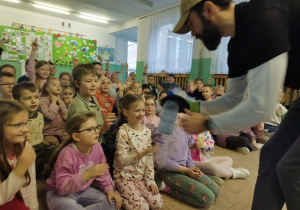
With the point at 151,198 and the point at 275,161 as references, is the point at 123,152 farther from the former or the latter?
the point at 275,161

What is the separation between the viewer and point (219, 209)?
1.46 m

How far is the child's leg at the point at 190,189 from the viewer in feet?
4.73

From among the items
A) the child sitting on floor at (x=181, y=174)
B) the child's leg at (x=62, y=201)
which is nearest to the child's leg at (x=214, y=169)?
the child sitting on floor at (x=181, y=174)

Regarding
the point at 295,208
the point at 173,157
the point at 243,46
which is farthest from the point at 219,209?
the point at 243,46

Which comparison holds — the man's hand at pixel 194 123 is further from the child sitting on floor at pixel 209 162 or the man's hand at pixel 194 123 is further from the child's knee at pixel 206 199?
the child sitting on floor at pixel 209 162

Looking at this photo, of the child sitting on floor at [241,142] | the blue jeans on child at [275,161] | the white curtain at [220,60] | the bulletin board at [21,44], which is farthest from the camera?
the bulletin board at [21,44]

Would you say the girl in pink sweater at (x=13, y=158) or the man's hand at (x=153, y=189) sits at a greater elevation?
the girl in pink sweater at (x=13, y=158)

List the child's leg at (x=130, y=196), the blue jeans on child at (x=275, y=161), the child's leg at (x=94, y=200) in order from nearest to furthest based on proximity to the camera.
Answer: the blue jeans on child at (x=275, y=161), the child's leg at (x=94, y=200), the child's leg at (x=130, y=196)

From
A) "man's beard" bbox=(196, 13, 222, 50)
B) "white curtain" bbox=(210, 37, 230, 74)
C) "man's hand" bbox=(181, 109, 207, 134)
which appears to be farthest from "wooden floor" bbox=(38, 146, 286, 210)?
"white curtain" bbox=(210, 37, 230, 74)

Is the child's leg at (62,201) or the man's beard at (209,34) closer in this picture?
the man's beard at (209,34)

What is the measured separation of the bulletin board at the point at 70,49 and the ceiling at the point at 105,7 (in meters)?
0.71

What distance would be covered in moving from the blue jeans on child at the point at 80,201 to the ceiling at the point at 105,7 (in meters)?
4.76

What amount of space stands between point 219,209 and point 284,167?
2.71ft

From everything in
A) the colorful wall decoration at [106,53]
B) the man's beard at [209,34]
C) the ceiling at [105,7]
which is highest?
the ceiling at [105,7]
